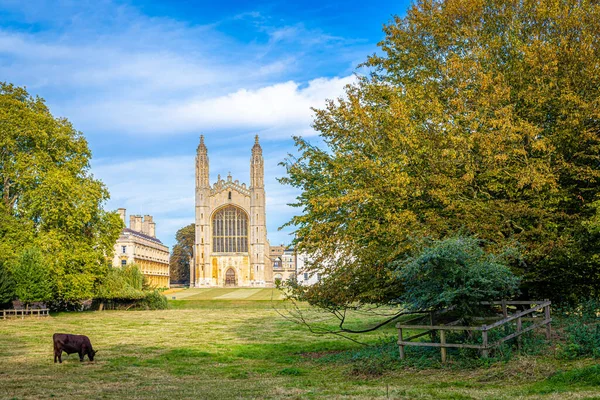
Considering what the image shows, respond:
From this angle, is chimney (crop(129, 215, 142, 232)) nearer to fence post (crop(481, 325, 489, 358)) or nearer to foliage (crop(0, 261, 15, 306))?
foliage (crop(0, 261, 15, 306))

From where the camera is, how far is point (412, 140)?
16656 mm

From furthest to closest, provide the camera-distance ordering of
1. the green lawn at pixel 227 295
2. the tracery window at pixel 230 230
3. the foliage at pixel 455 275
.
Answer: the tracery window at pixel 230 230
the green lawn at pixel 227 295
the foliage at pixel 455 275

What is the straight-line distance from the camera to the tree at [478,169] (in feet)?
52.2

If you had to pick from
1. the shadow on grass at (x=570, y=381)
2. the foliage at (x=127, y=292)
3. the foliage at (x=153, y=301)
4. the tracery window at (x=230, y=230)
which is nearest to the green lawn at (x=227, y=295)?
the foliage at (x=153, y=301)

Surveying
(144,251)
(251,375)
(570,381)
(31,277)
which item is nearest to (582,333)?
(570,381)

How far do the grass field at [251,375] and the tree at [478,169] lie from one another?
2.83 meters

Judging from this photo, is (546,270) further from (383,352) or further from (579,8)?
(579,8)

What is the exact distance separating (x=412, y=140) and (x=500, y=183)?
277cm

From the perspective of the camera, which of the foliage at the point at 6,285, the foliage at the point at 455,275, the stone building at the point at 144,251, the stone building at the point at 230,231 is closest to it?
the foliage at the point at 455,275

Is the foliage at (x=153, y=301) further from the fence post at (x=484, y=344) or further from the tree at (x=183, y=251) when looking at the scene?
the tree at (x=183, y=251)

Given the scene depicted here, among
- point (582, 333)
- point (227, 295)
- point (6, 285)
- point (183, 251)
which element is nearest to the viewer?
point (582, 333)

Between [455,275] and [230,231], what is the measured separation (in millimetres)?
97932

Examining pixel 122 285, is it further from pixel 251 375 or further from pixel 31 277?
pixel 251 375

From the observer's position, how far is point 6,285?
35406 mm
